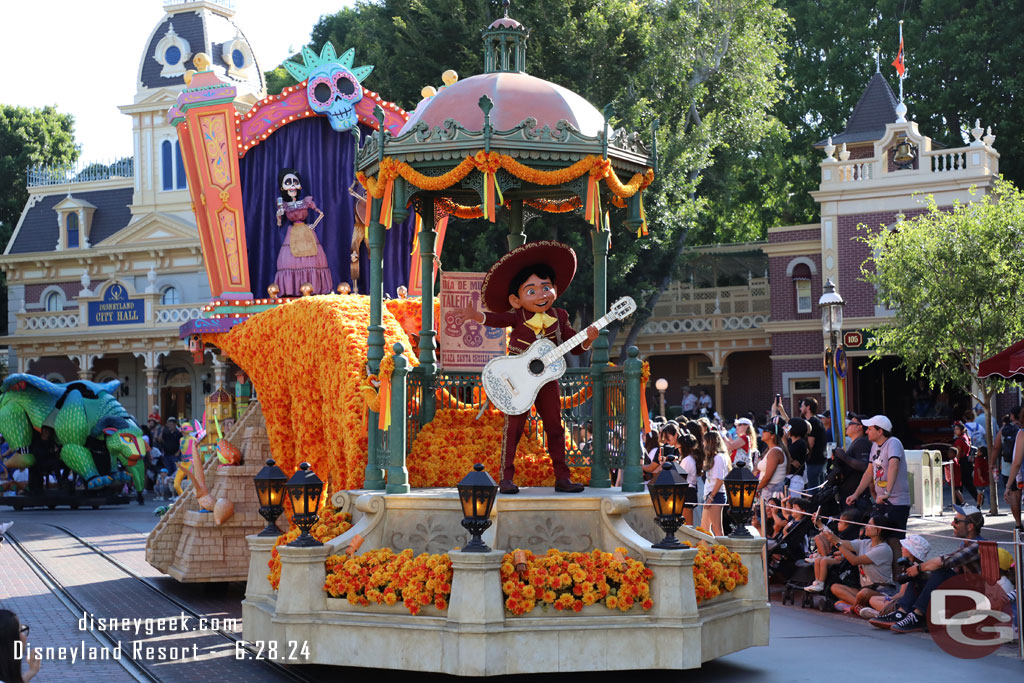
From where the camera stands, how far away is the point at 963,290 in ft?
65.1

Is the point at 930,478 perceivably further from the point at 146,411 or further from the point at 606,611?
the point at 146,411

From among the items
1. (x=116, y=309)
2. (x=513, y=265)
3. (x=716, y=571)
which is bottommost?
(x=716, y=571)

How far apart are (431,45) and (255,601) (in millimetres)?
20363

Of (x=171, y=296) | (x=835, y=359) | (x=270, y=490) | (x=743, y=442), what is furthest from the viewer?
(x=171, y=296)

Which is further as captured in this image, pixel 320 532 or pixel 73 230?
pixel 73 230

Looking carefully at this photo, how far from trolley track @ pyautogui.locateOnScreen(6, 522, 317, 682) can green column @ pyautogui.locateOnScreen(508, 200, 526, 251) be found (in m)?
4.58

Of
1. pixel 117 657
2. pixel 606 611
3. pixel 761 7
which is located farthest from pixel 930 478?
pixel 761 7

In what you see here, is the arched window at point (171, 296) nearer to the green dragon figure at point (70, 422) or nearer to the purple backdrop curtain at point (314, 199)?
the green dragon figure at point (70, 422)

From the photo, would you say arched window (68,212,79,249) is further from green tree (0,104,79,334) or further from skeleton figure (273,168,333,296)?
skeleton figure (273,168,333,296)

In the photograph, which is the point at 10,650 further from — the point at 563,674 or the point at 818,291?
the point at 818,291

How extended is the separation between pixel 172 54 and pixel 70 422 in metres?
20.0

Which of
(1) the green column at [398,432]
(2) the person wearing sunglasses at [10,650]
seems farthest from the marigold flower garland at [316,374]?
(2) the person wearing sunglasses at [10,650]

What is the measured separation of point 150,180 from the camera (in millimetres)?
40594

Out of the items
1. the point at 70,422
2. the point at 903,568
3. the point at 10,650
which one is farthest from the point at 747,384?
the point at 10,650
